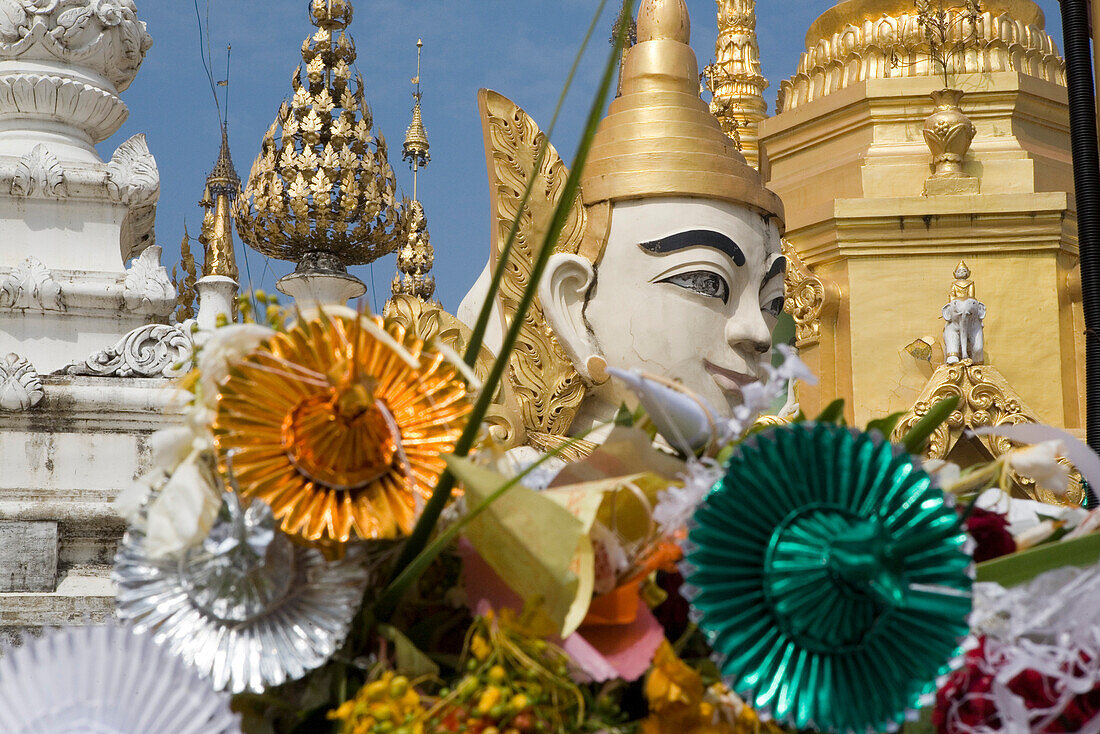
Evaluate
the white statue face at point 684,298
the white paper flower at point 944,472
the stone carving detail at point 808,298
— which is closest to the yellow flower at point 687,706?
the white paper flower at point 944,472

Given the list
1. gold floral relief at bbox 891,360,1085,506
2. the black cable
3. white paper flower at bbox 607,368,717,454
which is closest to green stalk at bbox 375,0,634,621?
white paper flower at bbox 607,368,717,454

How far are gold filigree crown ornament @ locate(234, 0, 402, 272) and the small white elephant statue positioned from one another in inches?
213

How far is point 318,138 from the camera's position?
6.12 metres

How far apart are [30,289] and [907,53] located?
30.8 feet

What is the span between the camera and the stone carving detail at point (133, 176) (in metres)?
5.74

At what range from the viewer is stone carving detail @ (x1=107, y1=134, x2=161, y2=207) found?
5.74 m

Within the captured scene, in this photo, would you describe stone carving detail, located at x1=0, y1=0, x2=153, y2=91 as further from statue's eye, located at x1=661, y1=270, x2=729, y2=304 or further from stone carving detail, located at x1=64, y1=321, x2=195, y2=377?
statue's eye, located at x1=661, y1=270, x2=729, y2=304

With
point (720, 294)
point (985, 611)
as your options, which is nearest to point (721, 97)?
point (720, 294)

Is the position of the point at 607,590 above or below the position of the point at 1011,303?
below

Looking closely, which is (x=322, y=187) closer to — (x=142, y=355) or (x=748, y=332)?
(x=142, y=355)

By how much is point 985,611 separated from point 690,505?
0.21 metres

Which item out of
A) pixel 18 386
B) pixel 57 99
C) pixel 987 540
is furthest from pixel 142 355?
pixel 987 540

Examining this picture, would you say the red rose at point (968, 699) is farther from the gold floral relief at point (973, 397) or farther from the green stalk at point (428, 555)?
the gold floral relief at point (973, 397)

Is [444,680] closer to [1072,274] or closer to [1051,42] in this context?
[1072,274]
